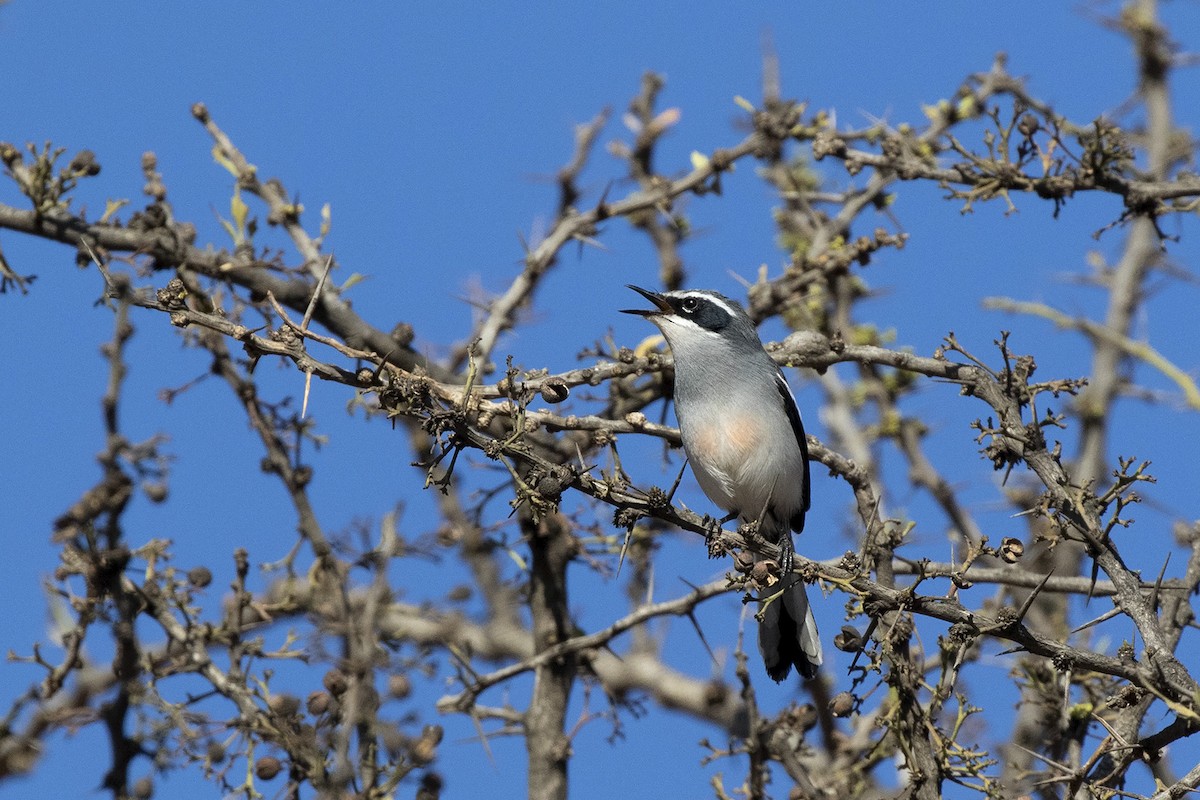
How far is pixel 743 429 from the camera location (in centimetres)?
668

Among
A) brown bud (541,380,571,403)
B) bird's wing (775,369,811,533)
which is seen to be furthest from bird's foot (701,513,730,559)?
bird's wing (775,369,811,533)

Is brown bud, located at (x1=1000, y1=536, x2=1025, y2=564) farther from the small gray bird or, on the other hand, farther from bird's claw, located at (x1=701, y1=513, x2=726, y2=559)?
the small gray bird

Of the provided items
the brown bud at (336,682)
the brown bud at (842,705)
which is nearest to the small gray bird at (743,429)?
the brown bud at (842,705)

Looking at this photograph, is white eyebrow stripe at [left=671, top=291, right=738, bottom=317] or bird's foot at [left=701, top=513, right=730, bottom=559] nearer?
bird's foot at [left=701, top=513, right=730, bottom=559]

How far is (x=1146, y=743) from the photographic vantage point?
4262 millimetres

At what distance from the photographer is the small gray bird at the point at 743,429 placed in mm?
6434

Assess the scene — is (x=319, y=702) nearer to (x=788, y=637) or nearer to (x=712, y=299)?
(x=788, y=637)

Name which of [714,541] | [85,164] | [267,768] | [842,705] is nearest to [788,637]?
[842,705]

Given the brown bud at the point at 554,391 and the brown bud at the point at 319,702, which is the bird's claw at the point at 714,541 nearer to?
the brown bud at the point at 554,391

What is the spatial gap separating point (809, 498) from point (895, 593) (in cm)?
319

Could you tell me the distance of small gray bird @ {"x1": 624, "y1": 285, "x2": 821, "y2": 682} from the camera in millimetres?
6434

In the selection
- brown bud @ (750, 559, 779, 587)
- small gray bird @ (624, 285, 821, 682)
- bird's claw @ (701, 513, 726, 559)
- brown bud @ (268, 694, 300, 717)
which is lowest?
brown bud @ (750, 559, 779, 587)

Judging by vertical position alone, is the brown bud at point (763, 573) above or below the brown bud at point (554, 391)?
below

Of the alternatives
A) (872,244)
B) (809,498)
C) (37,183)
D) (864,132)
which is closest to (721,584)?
(809,498)
